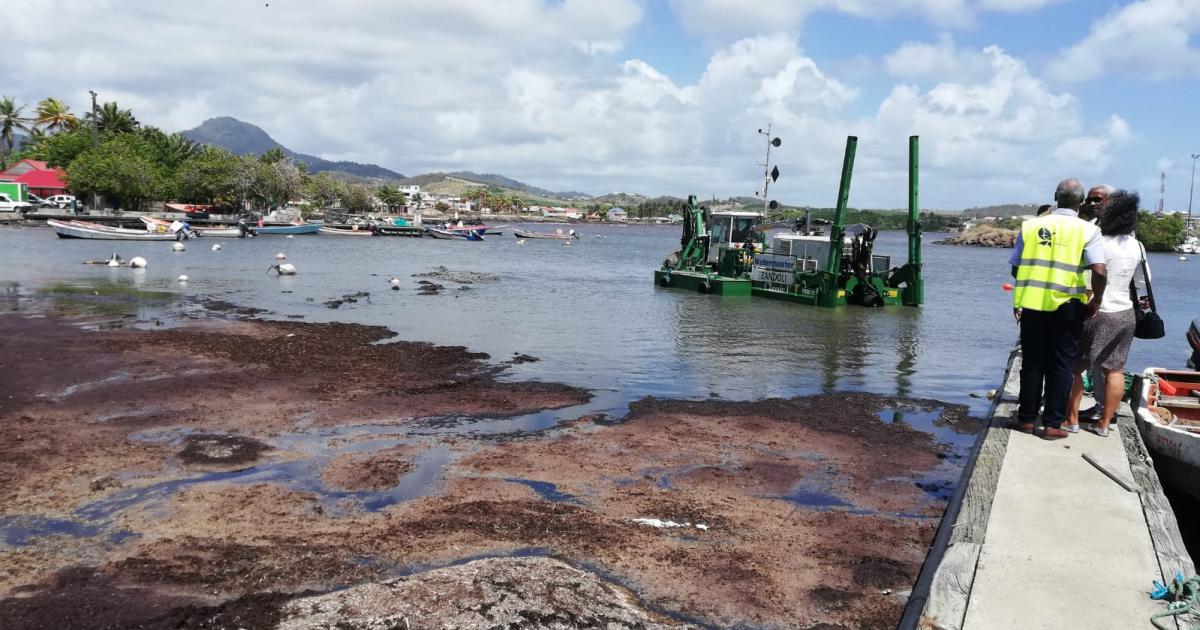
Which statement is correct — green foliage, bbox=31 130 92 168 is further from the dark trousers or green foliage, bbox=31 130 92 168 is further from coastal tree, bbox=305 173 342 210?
the dark trousers

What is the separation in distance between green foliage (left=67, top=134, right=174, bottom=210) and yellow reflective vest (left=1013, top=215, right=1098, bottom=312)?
8589 centimetres

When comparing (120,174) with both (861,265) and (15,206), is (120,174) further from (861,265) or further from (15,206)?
(861,265)

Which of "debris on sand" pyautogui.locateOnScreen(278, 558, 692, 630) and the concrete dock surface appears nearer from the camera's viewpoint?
the concrete dock surface

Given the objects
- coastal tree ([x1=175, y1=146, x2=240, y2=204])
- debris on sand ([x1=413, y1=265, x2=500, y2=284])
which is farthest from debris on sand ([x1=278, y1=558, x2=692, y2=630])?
coastal tree ([x1=175, y1=146, x2=240, y2=204])

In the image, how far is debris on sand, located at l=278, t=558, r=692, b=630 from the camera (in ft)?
15.8

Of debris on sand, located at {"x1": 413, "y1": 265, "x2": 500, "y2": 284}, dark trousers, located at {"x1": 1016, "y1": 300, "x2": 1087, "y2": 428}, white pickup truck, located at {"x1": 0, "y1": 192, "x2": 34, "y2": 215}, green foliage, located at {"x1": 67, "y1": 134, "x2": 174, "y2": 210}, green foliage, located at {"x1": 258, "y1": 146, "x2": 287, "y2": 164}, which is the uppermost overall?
green foliage, located at {"x1": 258, "y1": 146, "x2": 287, "y2": 164}

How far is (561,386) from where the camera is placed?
13.7 meters

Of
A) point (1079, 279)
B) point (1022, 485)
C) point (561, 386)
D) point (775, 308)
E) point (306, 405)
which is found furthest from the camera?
point (775, 308)

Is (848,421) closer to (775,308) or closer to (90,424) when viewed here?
(90,424)

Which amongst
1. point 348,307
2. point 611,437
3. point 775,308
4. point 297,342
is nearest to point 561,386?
point 611,437

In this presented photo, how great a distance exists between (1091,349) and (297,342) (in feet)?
46.5

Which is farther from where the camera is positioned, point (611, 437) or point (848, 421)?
point (848, 421)

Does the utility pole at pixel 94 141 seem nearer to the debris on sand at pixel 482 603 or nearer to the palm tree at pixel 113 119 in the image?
the palm tree at pixel 113 119

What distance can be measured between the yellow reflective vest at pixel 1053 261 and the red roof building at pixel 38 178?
10677 centimetres
